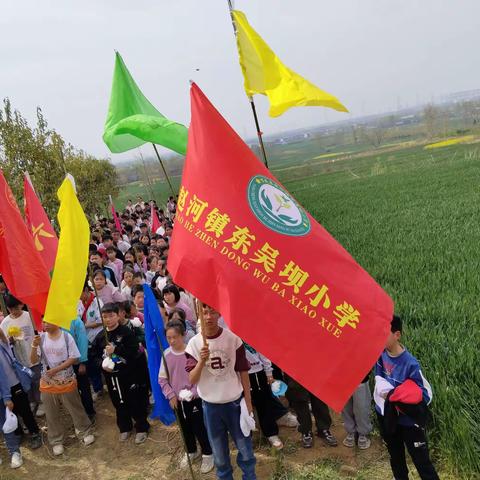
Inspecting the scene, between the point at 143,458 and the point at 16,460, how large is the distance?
1429mm

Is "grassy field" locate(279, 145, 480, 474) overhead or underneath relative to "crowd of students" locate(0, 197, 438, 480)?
underneath

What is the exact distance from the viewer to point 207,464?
Answer: 414 centimetres

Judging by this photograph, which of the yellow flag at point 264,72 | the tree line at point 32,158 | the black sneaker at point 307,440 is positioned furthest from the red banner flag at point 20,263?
the tree line at point 32,158

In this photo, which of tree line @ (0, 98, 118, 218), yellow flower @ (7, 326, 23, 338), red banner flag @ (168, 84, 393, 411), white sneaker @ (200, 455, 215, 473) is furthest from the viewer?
tree line @ (0, 98, 118, 218)

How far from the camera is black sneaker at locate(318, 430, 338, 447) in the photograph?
418 cm

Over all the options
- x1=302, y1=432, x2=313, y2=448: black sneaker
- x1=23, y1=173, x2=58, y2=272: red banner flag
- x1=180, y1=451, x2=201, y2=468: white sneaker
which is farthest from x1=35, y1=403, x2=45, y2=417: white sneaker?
x1=302, y1=432, x2=313, y2=448: black sneaker

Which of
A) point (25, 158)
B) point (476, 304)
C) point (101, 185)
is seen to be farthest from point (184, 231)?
point (101, 185)

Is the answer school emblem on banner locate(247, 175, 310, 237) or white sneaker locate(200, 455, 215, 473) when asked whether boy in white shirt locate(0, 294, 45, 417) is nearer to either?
white sneaker locate(200, 455, 215, 473)

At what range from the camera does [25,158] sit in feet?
53.7

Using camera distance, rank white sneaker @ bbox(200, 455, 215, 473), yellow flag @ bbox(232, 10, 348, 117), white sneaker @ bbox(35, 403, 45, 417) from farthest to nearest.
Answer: white sneaker @ bbox(35, 403, 45, 417)
white sneaker @ bbox(200, 455, 215, 473)
yellow flag @ bbox(232, 10, 348, 117)

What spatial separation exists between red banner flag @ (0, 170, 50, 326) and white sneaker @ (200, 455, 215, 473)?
2.19m

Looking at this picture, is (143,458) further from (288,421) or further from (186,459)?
(288,421)

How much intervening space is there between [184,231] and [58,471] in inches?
138

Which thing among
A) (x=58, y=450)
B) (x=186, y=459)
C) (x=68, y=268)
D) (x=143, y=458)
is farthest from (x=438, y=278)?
(x=58, y=450)
